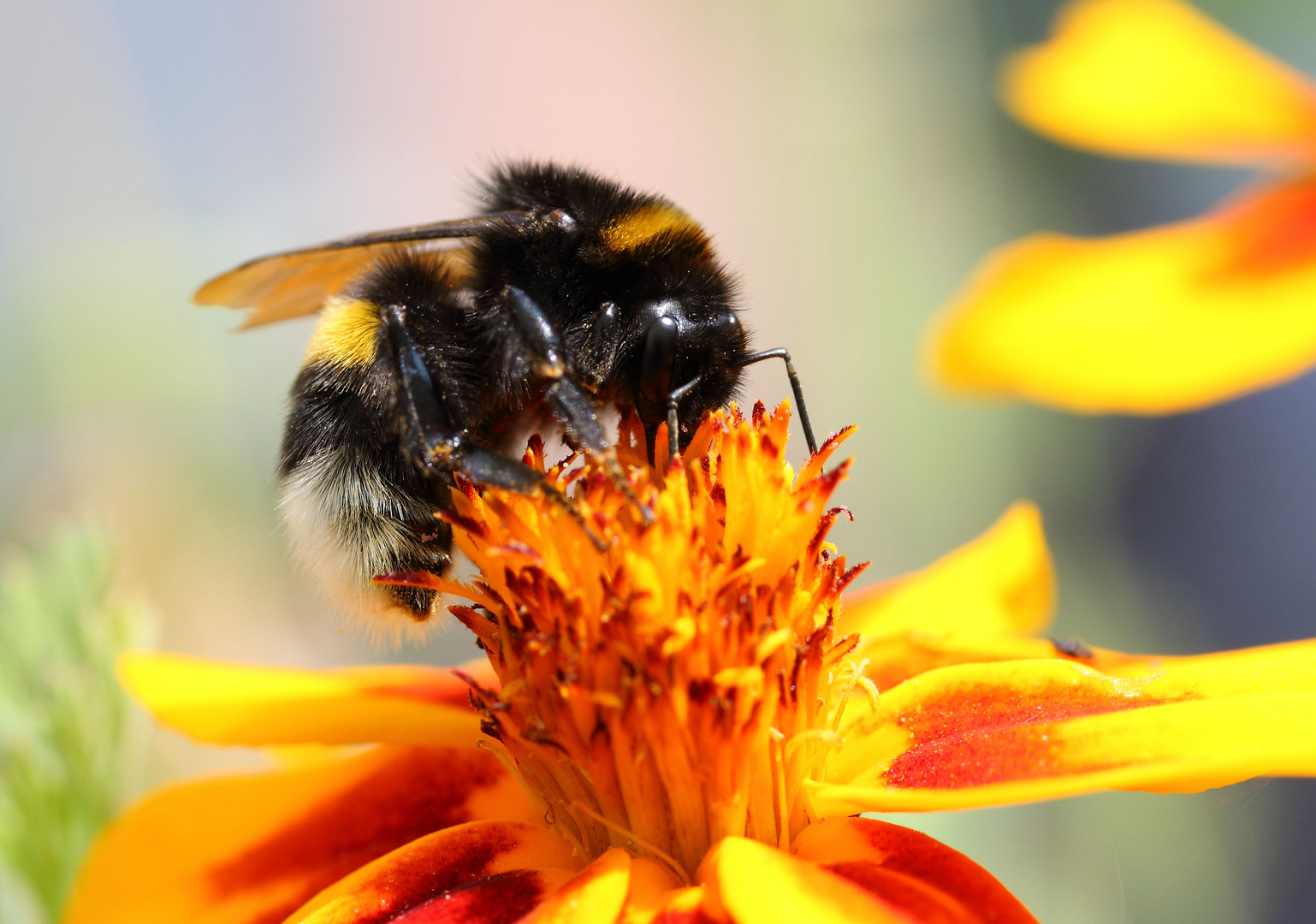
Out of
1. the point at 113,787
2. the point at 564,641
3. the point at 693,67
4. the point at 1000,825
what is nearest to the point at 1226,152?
the point at 1000,825

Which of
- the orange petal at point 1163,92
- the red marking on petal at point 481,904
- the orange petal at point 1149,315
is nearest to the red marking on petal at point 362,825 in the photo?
the red marking on petal at point 481,904

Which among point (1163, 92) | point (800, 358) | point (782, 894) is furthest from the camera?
point (800, 358)

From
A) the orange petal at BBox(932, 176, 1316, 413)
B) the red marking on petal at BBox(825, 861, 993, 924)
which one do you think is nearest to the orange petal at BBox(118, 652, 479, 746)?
the red marking on petal at BBox(825, 861, 993, 924)

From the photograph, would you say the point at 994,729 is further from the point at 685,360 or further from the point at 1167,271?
the point at 1167,271

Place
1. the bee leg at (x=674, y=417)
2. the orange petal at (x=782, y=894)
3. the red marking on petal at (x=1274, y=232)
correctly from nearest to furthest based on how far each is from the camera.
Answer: the orange petal at (x=782, y=894) < the bee leg at (x=674, y=417) < the red marking on petal at (x=1274, y=232)

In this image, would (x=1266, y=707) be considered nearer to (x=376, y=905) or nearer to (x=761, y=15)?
(x=376, y=905)

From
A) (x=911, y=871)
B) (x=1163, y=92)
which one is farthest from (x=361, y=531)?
(x=1163, y=92)

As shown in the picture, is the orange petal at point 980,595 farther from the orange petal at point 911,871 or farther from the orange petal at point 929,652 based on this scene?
the orange petal at point 911,871
